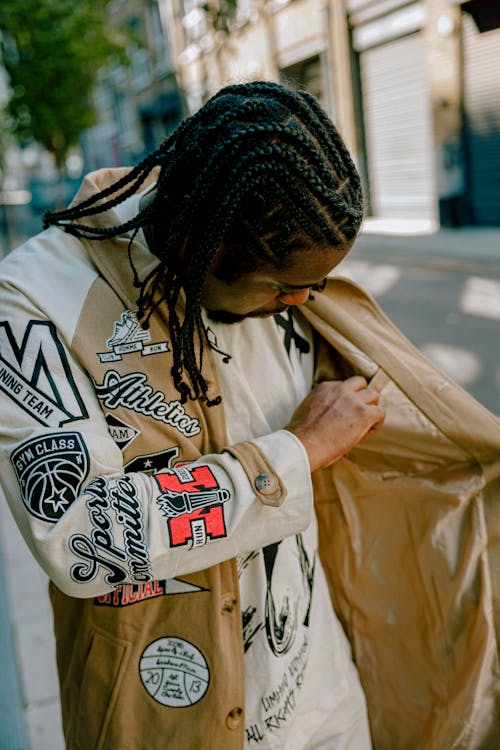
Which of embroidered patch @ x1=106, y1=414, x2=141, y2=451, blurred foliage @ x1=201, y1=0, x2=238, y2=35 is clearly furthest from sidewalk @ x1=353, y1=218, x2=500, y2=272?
embroidered patch @ x1=106, y1=414, x2=141, y2=451

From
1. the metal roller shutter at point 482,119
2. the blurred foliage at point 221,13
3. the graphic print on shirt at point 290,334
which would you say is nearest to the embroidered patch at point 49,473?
the graphic print on shirt at point 290,334

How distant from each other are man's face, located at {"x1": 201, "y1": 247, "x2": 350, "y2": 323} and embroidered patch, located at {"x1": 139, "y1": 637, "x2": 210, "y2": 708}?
59cm

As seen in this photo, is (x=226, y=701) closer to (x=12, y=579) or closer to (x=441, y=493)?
(x=441, y=493)

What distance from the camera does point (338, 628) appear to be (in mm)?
1514

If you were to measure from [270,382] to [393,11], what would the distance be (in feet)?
Result: 44.1

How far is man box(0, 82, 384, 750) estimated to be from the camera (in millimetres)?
1033

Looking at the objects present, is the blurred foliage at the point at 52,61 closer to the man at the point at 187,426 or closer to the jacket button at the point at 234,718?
the man at the point at 187,426

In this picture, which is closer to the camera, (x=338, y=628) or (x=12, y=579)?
Result: (x=338, y=628)

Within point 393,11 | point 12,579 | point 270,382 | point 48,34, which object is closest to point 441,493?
point 270,382

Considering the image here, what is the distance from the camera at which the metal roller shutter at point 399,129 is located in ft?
42.7

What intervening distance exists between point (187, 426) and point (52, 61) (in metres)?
15.4

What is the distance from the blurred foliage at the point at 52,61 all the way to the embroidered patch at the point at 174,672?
14.7 metres

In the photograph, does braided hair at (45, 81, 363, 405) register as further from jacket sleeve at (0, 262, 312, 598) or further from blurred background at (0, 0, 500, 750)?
blurred background at (0, 0, 500, 750)

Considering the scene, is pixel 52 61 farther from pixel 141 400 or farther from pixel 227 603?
pixel 227 603
